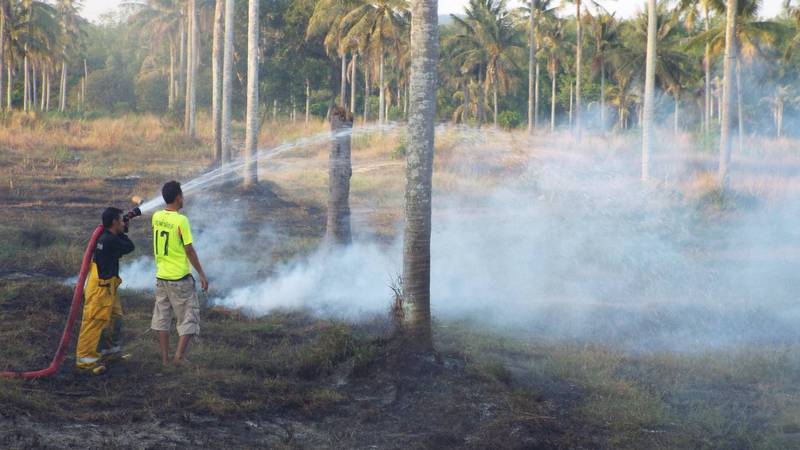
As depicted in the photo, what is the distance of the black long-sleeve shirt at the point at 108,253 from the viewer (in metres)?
7.43

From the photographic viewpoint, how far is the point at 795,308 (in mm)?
12266

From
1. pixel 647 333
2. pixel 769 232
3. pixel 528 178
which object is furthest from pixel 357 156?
pixel 647 333

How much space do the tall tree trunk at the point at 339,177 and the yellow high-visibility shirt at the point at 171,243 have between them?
16.6ft

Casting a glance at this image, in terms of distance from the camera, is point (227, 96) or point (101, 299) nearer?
point (101, 299)

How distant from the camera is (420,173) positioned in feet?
26.7

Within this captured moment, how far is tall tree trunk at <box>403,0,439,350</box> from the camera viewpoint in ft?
26.6

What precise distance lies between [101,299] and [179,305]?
0.71m

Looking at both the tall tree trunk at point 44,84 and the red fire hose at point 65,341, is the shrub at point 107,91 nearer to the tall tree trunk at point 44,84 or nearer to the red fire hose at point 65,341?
the tall tree trunk at point 44,84

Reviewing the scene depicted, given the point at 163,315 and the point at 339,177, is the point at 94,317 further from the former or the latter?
the point at 339,177

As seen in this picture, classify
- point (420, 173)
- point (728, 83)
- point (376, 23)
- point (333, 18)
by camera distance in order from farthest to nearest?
point (333, 18) < point (376, 23) < point (728, 83) < point (420, 173)

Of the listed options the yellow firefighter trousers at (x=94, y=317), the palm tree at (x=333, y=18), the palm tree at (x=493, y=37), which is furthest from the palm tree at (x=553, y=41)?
the yellow firefighter trousers at (x=94, y=317)

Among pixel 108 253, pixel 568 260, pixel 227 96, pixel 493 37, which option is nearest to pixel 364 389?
pixel 108 253

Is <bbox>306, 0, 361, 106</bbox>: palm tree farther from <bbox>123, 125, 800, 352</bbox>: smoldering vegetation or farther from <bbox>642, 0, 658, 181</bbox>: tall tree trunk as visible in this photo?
<bbox>642, 0, 658, 181</bbox>: tall tree trunk

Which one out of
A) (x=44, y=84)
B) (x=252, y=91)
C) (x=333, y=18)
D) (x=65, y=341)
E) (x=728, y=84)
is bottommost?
(x=65, y=341)
